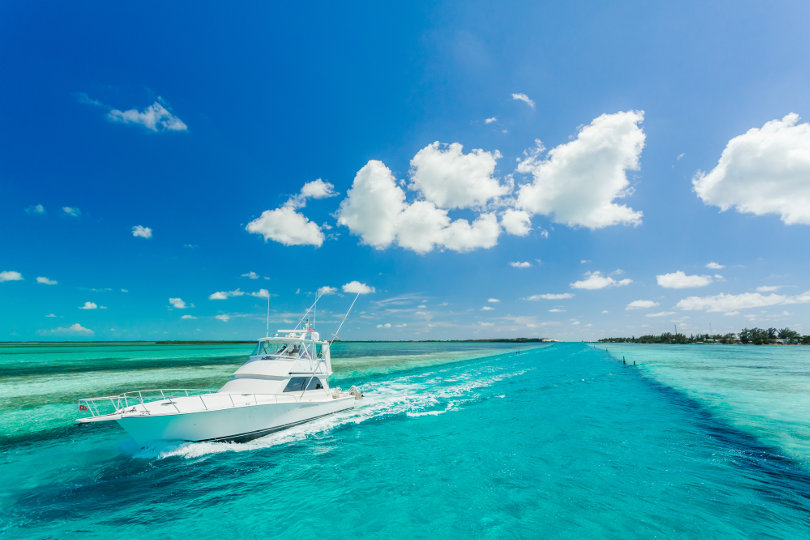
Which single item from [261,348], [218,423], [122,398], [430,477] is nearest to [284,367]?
[261,348]

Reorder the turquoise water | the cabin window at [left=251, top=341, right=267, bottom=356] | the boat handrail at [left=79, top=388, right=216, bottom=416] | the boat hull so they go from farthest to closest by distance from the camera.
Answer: the cabin window at [left=251, top=341, right=267, bottom=356]
the boat hull
the boat handrail at [left=79, top=388, right=216, bottom=416]
the turquoise water

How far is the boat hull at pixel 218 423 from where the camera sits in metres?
12.6

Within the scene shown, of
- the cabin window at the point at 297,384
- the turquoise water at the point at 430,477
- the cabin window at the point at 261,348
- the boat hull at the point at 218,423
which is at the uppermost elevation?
the cabin window at the point at 261,348

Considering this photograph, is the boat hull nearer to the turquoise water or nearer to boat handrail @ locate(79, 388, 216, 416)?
the turquoise water

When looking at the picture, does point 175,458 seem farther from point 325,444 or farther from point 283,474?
point 325,444

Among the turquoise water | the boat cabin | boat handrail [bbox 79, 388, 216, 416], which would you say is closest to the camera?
the turquoise water

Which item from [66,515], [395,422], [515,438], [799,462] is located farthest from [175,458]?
[799,462]

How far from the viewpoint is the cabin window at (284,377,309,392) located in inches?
718

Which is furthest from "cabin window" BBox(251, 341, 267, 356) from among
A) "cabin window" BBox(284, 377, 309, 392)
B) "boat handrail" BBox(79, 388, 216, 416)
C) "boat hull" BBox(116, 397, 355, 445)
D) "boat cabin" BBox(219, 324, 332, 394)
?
"boat hull" BBox(116, 397, 355, 445)

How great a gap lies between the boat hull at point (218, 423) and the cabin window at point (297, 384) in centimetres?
148

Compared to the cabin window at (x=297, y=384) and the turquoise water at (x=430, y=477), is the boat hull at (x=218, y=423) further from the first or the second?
the cabin window at (x=297, y=384)

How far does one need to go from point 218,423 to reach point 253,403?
62.9 inches

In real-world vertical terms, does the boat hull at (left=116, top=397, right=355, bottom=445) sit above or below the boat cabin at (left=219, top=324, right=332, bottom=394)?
below

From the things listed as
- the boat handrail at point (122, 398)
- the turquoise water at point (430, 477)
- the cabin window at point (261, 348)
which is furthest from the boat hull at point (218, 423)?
the cabin window at point (261, 348)
